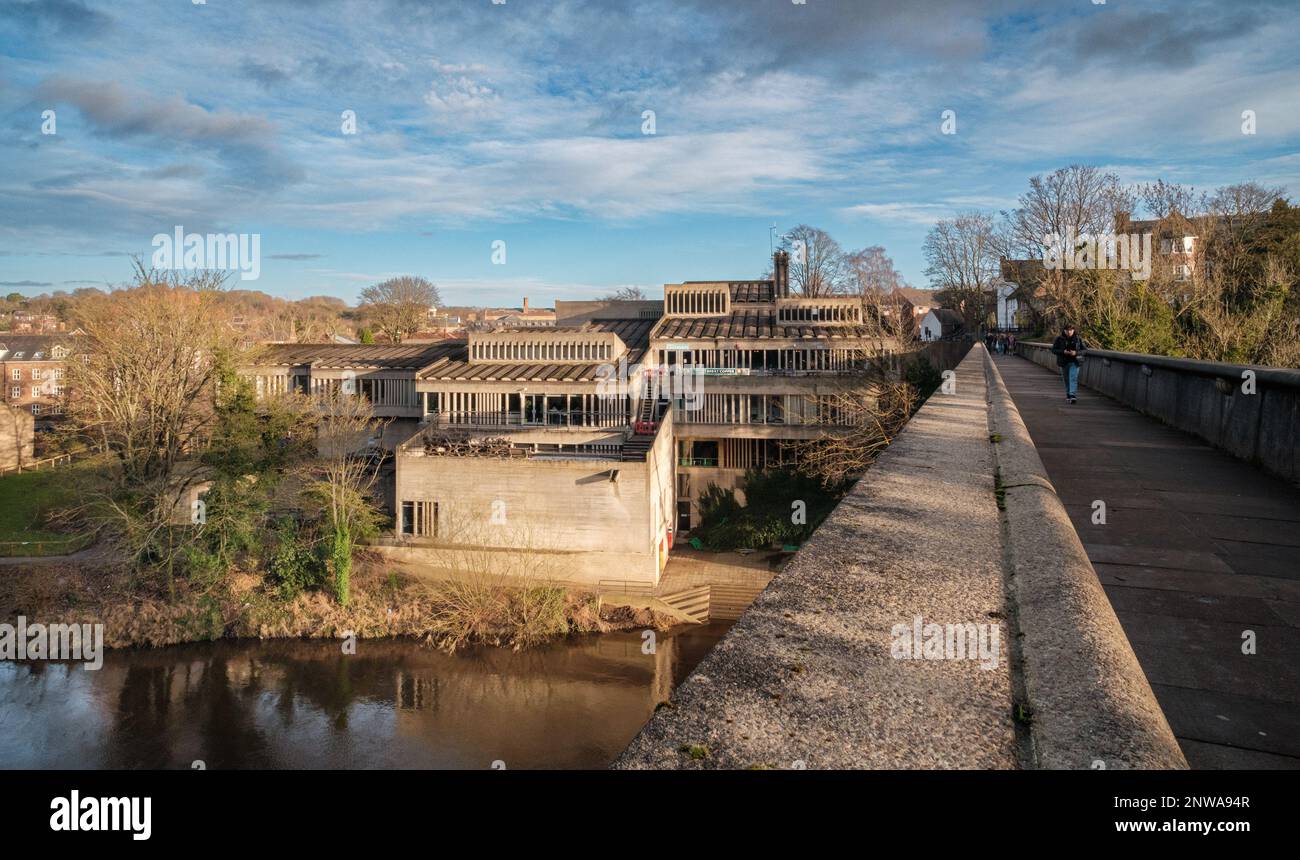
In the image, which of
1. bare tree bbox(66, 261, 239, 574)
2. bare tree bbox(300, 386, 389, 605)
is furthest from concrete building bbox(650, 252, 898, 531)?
bare tree bbox(66, 261, 239, 574)

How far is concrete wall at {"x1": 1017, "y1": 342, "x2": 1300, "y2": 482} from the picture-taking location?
227 inches

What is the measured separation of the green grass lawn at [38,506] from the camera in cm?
3083

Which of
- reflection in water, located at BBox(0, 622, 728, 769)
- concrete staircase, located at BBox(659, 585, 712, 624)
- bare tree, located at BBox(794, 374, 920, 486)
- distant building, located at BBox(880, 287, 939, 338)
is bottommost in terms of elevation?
reflection in water, located at BBox(0, 622, 728, 769)

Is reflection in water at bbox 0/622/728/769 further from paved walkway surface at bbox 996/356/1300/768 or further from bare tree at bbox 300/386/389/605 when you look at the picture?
paved walkway surface at bbox 996/356/1300/768

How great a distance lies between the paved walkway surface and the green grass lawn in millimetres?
34113

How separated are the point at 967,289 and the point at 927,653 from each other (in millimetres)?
63147

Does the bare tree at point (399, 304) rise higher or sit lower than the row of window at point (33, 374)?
higher

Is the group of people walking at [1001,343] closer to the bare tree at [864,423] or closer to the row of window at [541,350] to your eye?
the bare tree at [864,423]

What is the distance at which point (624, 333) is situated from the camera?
50.1 metres

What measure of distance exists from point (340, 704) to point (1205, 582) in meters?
26.8

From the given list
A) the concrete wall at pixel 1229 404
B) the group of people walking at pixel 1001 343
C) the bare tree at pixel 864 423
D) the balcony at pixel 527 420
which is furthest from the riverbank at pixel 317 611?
the group of people walking at pixel 1001 343

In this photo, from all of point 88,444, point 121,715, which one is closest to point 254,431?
point 88,444

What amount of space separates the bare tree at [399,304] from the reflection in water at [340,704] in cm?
4284

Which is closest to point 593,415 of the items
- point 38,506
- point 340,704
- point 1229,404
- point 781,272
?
point 340,704
